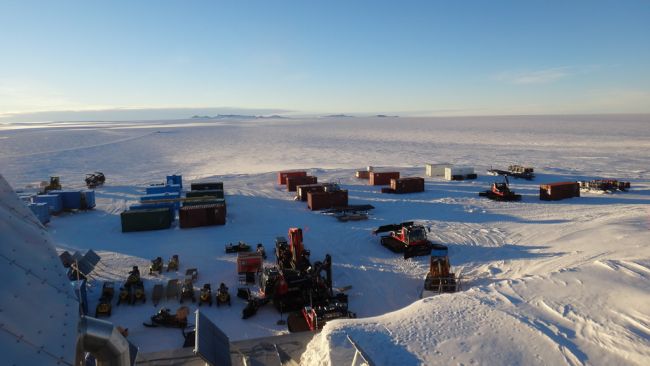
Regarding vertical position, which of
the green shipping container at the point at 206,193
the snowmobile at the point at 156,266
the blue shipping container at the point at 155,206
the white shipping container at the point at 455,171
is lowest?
the snowmobile at the point at 156,266

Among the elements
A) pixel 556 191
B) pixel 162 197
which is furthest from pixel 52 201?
pixel 556 191

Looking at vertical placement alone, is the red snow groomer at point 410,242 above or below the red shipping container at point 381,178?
below

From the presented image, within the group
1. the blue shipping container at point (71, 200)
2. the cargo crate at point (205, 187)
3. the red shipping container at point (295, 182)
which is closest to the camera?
the blue shipping container at point (71, 200)

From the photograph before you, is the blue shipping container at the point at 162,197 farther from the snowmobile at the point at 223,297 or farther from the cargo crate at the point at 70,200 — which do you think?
the snowmobile at the point at 223,297

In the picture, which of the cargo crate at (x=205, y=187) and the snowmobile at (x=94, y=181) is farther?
the snowmobile at (x=94, y=181)

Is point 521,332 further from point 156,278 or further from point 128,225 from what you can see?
point 128,225

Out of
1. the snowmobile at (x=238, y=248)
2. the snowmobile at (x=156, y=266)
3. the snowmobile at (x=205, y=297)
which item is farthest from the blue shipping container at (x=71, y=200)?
the snowmobile at (x=205, y=297)
